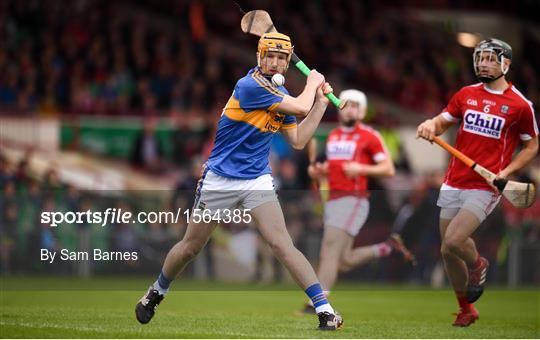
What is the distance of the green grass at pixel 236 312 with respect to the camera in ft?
34.2

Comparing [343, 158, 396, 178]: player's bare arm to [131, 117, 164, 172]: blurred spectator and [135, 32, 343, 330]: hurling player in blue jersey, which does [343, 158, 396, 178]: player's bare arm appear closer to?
[135, 32, 343, 330]: hurling player in blue jersey

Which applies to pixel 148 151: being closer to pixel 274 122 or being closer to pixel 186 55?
pixel 186 55

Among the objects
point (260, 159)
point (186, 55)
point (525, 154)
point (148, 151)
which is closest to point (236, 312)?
point (260, 159)

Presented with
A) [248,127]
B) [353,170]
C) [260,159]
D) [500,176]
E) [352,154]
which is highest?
[248,127]

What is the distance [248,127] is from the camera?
10445 millimetres

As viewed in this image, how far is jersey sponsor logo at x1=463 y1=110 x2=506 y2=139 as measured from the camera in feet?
38.0

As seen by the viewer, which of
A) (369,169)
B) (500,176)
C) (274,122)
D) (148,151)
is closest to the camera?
(274,122)

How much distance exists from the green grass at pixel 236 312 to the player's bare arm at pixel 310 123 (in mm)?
1603

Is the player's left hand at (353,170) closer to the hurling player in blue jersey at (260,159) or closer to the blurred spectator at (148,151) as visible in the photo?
the hurling player in blue jersey at (260,159)

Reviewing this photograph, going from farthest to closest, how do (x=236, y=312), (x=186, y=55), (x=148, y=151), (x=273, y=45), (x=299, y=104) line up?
(x=186, y=55)
(x=148, y=151)
(x=236, y=312)
(x=273, y=45)
(x=299, y=104)

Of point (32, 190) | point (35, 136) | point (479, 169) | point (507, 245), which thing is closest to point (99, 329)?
point (479, 169)

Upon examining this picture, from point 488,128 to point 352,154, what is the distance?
242cm

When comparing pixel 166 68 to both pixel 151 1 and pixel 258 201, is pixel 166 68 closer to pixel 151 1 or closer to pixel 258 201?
pixel 151 1

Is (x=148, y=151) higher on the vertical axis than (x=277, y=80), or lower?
lower
